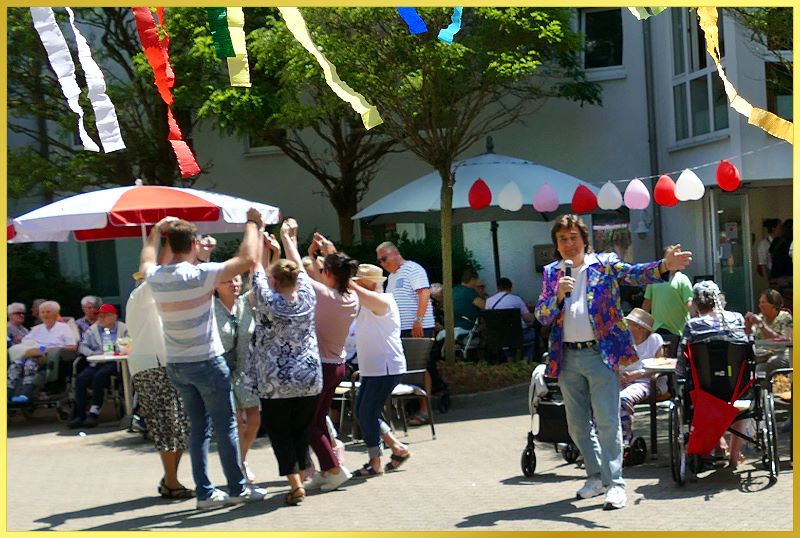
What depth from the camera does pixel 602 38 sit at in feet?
68.0

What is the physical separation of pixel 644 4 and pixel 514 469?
464cm

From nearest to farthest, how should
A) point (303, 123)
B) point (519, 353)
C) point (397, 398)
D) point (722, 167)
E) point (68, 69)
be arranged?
point (68, 69) < point (397, 398) < point (722, 167) < point (519, 353) < point (303, 123)

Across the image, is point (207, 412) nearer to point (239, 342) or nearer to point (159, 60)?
point (239, 342)

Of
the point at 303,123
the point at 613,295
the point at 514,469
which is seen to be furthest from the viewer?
the point at 303,123

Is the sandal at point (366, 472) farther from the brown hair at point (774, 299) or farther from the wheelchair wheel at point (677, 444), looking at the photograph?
the brown hair at point (774, 299)

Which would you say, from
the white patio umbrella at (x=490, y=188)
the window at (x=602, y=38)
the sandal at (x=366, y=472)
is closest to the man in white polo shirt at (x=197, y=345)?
the sandal at (x=366, y=472)

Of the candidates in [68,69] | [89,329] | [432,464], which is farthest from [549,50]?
[68,69]

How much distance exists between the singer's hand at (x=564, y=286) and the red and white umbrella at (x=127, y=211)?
474 cm

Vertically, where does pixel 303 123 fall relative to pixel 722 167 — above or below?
above

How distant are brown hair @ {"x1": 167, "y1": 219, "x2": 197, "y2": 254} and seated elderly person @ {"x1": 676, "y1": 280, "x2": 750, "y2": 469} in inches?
134

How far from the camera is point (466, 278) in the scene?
15984mm

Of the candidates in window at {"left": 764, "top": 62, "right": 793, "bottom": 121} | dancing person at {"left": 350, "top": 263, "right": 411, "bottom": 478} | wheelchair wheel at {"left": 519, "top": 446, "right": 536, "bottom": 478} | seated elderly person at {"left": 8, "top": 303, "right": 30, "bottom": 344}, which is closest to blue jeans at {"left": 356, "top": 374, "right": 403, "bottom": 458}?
dancing person at {"left": 350, "top": 263, "right": 411, "bottom": 478}

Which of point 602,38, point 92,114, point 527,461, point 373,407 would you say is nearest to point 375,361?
point 373,407

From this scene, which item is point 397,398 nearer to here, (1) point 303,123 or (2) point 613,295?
(2) point 613,295
